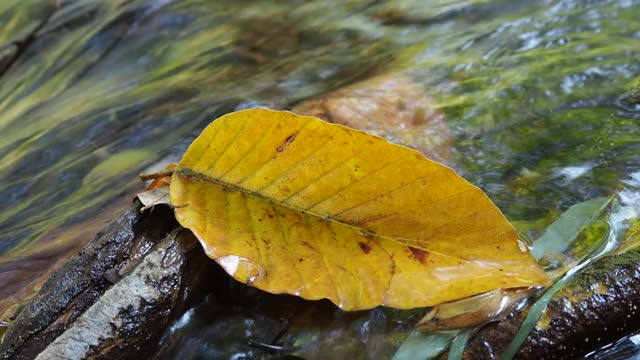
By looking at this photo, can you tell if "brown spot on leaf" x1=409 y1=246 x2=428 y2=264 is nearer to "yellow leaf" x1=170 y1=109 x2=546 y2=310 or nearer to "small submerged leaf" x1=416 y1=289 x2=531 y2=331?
"yellow leaf" x1=170 y1=109 x2=546 y2=310

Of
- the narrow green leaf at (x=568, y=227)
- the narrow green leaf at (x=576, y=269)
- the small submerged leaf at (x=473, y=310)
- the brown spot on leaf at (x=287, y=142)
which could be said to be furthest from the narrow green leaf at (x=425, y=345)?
the brown spot on leaf at (x=287, y=142)

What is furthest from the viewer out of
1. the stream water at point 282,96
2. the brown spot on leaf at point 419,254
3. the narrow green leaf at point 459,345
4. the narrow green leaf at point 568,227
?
the stream water at point 282,96

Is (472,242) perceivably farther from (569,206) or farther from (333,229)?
(569,206)

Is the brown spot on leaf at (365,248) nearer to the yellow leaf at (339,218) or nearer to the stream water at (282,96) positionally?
the yellow leaf at (339,218)

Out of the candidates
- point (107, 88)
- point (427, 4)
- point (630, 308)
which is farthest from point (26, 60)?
point (630, 308)

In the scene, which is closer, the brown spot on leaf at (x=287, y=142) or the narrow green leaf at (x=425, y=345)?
the narrow green leaf at (x=425, y=345)

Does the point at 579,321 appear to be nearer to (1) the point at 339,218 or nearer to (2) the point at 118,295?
(1) the point at 339,218
